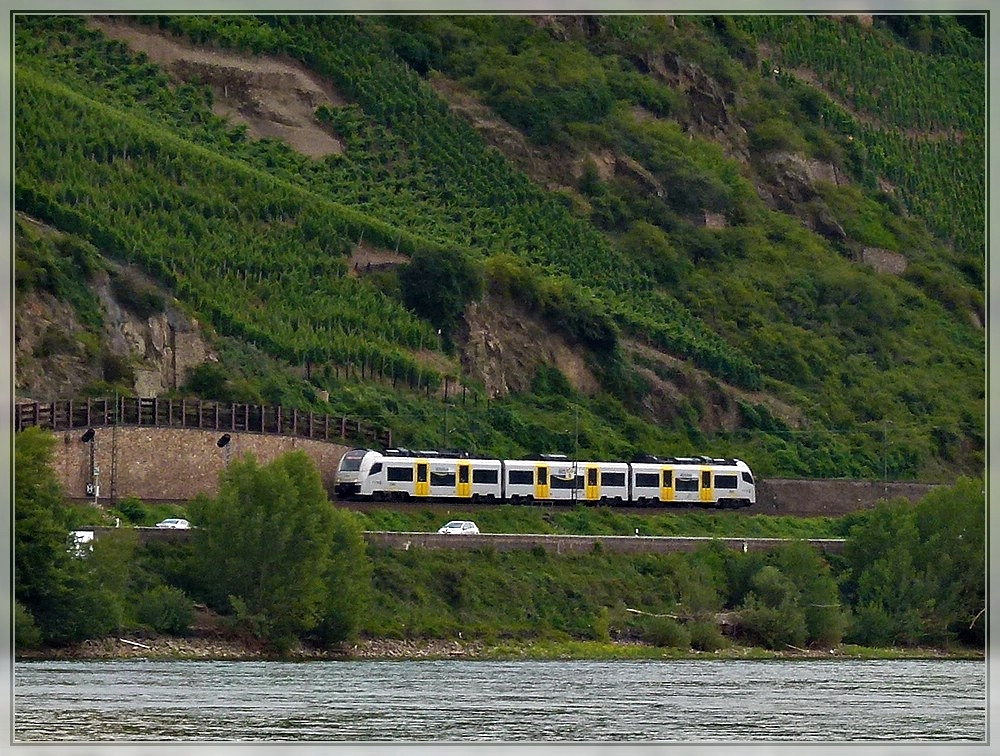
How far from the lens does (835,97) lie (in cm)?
15825

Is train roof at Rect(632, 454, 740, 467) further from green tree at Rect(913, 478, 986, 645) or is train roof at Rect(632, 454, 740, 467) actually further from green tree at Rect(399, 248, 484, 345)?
green tree at Rect(399, 248, 484, 345)

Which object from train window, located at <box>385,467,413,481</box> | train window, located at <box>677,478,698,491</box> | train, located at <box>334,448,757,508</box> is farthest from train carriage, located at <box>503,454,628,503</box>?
train window, located at <box>385,467,413,481</box>

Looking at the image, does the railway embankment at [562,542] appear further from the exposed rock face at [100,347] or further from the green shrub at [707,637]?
the exposed rock face at [100,347]

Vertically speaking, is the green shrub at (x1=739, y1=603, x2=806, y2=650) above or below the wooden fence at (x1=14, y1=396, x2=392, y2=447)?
below

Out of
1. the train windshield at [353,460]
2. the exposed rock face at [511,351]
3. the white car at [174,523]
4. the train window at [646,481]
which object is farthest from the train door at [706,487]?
the white car at [174,523]

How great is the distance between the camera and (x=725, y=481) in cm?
9375

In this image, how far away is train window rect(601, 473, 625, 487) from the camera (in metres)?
89.9

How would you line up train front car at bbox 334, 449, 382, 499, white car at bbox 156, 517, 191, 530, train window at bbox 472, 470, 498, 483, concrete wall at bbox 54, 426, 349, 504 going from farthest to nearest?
train window at bbox 472, 470, 498, 483, train front car at bbox 334, 449, 382, 499, concrete wall at bbox 54, 426, 349, 504, white car at bbox 156, 517, 191, 530

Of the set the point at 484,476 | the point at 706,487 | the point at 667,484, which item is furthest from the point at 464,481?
the point at 706,487

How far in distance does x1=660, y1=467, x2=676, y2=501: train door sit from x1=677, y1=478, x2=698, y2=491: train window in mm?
363

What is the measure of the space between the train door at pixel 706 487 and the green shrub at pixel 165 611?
95.7 ft

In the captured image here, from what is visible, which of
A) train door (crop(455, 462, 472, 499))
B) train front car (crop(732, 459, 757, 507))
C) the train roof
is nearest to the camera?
train door (crop(455, 462, 472, 499))

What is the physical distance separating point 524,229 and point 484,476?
4150cm

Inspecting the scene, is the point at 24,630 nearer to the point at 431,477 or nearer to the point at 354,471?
the point at 354,471
